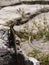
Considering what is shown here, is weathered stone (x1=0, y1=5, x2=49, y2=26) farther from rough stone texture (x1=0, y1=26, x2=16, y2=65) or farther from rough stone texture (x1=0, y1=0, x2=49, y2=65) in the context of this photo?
rough stone texture (x1=0, y1=26, x2=16, y2=65)

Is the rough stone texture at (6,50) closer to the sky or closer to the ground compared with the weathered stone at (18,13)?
closer to the sky

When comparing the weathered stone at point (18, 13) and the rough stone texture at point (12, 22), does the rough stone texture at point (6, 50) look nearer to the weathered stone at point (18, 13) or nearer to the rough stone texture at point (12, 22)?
the rough stone texture at point (12, 22)

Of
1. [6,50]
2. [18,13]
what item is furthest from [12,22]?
[6,50]

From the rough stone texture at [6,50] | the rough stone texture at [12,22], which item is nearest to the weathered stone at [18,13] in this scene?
the rough stone texture at [12,22]

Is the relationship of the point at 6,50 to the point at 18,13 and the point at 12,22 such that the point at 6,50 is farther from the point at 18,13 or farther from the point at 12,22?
the point at 18,13

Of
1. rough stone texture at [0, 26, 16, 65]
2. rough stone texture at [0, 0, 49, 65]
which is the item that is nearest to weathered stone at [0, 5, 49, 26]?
rough stone texture at [0, 0, 49, 65]

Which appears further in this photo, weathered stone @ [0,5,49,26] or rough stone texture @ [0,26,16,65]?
weathered stone @ [0,5,49,26]

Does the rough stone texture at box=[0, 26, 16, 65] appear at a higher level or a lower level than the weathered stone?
higher

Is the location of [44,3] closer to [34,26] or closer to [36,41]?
[34,26]

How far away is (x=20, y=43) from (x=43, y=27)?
1.70 ft

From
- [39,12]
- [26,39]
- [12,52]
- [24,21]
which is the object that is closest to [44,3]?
[39,12]

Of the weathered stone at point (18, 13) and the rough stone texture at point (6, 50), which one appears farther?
the weathered stone at point (18, 13)

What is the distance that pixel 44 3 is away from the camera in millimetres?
5727

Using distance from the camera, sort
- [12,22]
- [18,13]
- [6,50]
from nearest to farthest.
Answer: [6,50] < [12,22] < [18,13]
